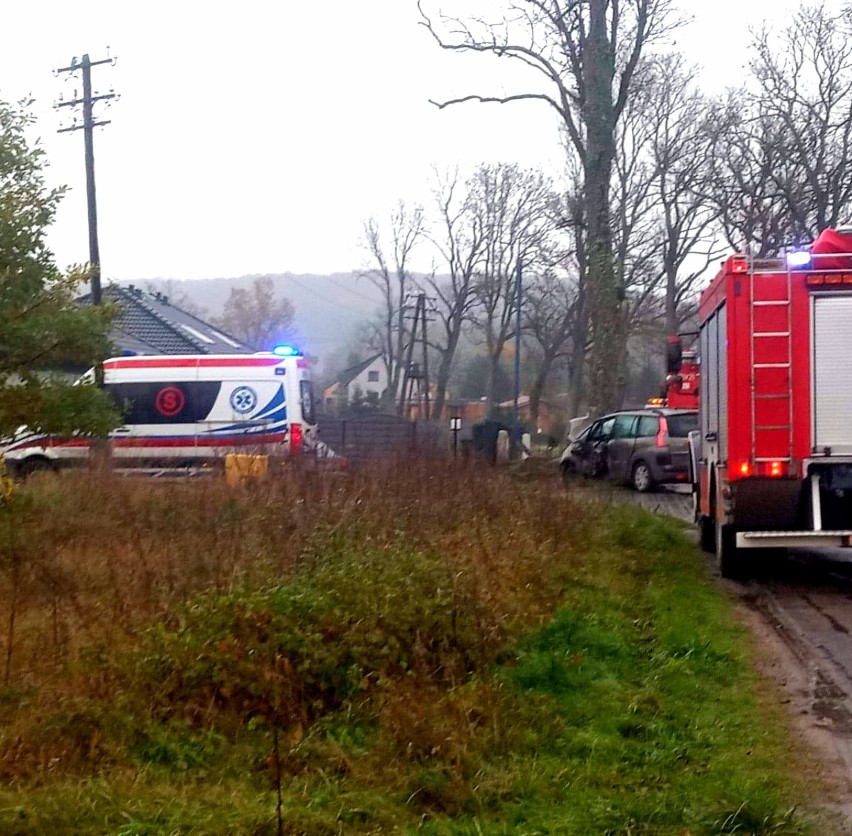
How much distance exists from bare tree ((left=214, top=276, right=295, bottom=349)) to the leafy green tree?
221 ft

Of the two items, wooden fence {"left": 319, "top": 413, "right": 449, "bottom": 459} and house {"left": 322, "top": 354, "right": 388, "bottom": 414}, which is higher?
house {"left": 322, "top": 354, "right": 388, "bottom": 414}

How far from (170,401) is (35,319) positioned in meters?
15.0

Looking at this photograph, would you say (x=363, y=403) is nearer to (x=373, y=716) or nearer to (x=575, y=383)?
(x=575, y=383)

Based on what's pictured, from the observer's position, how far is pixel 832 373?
10.5 metres

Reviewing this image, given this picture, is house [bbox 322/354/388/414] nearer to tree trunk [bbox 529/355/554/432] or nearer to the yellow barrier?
tree trunk [bbox 529/355/554/432]

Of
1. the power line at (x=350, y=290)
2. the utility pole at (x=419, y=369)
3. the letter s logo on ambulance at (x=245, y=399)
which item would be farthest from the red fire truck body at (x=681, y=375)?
the power line at (x=350, y=290)

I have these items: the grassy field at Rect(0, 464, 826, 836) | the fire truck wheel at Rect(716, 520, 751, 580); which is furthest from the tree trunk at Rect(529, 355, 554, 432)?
the grassy field at Rect(0, 464, 826, 836)

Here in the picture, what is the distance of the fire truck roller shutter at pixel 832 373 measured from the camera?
10.5 metres

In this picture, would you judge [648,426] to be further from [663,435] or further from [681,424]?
[681,424]

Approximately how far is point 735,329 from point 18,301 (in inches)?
244

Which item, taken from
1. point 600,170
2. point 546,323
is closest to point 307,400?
point 600,170

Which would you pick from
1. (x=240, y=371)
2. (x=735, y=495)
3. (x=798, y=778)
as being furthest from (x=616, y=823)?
(x=240, y=371)

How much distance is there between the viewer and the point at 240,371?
24203 millimetres

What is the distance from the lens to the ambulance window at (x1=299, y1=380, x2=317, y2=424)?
2406 cm
